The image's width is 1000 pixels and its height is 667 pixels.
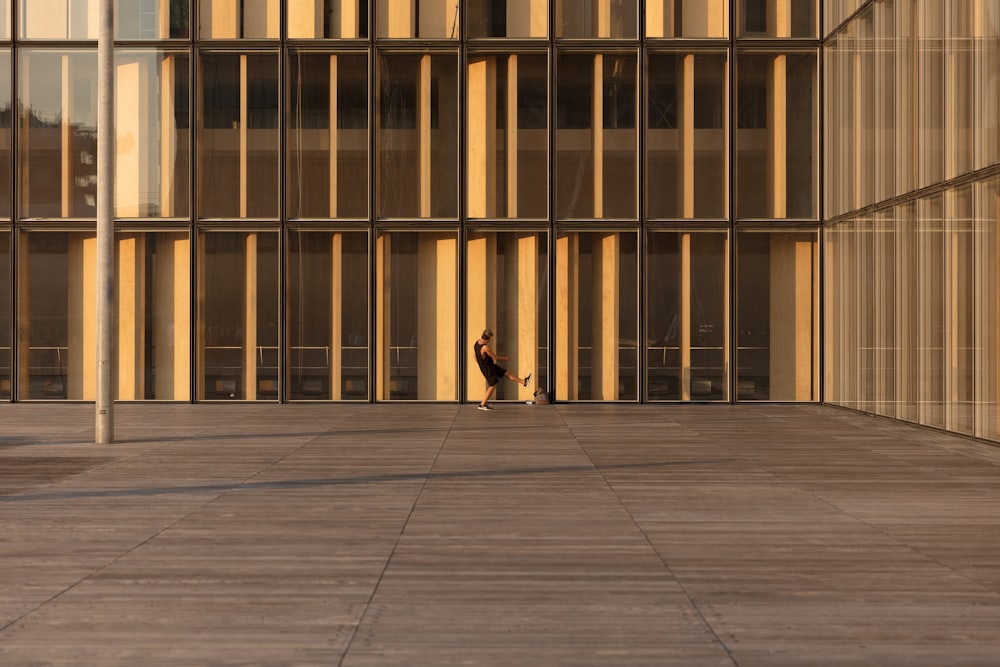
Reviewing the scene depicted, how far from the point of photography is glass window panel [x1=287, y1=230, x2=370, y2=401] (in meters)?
22.2

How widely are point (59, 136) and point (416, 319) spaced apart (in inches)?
287

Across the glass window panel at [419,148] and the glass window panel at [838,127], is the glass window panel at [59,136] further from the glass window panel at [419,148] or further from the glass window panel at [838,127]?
the glass window panel at [838,127]

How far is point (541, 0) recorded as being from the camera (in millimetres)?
22406

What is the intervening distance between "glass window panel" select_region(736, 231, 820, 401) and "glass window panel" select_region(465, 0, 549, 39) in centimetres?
536

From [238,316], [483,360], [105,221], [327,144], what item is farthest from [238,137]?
[105,221]

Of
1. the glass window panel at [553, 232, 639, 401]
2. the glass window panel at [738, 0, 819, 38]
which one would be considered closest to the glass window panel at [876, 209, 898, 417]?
A: the glass window panel at [553, 232, 639, 401]

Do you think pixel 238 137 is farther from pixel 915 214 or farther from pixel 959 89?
pixel 959 89

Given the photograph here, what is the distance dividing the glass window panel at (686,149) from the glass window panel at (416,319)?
3.88m

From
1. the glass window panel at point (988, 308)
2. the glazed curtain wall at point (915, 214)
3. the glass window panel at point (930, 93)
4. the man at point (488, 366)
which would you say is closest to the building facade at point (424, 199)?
the glazed curtain wall at point (915, 214)

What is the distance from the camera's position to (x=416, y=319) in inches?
875

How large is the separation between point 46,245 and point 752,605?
18846 mm

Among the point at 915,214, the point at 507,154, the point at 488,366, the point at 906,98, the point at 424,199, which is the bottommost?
the point at 488,366

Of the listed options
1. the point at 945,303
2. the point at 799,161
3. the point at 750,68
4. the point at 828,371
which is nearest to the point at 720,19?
the point at 750,68

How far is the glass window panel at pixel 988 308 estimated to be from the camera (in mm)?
14992
